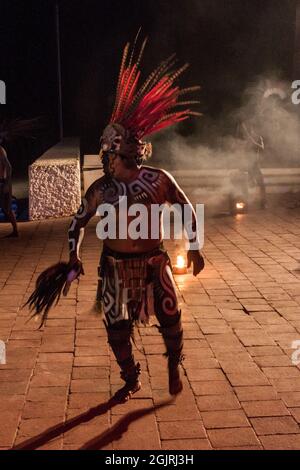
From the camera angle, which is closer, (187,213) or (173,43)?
(187,213)

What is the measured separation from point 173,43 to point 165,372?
12.8 m

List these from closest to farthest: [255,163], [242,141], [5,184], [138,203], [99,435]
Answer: [99,435], [138,203], [5,184], [255,163], [242,141]

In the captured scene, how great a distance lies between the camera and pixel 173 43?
15.6m

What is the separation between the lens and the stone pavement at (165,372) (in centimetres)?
348

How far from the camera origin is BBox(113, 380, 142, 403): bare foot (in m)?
3.90

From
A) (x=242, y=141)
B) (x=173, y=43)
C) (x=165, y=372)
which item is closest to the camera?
(x=165, y=372)

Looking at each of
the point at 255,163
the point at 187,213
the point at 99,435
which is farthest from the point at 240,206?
the point at 99,435

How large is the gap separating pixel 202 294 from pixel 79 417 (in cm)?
273

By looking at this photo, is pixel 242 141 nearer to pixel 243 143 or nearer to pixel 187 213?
pixel 243 143

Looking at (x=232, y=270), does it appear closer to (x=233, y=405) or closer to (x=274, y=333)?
(x=274, y=333)

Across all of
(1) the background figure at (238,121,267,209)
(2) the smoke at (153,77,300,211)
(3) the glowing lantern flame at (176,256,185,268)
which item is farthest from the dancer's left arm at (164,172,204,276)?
(2) the smoke at (153,77,300,211)

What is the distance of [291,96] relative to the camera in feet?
50.8

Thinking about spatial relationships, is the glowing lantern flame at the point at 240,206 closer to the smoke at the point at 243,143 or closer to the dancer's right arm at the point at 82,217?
the smoke at the point at 243,143

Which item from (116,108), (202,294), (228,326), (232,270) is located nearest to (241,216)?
(232,270)
